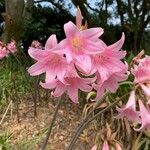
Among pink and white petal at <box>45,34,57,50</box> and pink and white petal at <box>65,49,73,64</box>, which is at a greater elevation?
pink and white petal at <box>45,34,57,50</box>

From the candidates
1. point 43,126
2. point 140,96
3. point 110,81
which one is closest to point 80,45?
point 110,81

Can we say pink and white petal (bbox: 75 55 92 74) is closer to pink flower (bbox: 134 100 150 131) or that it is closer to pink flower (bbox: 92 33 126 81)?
pink flower (bbox: 92 33 126 81)

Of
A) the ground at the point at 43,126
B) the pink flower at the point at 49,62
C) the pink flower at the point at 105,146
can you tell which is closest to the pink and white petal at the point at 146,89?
the pink flower at the point at 49,62

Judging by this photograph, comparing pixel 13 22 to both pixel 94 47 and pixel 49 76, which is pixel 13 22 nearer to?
pixel 49 76

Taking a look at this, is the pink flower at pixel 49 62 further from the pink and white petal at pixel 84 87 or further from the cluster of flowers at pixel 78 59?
the pink and white petal at pixel 84 87

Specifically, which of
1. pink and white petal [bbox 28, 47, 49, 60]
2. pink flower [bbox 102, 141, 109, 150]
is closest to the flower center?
pink and white petal [bbox 28, 47, 49, 60]
